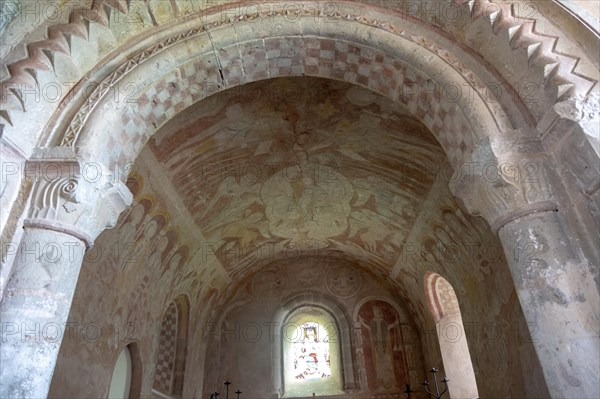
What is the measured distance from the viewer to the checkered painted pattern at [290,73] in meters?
4.48

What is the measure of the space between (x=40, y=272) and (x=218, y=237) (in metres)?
6.05

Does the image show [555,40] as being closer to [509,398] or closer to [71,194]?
[71,194]

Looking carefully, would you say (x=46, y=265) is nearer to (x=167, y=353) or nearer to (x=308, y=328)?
(x=167, y=353)

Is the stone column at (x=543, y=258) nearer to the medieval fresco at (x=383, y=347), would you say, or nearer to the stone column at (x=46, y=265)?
the stone column at (x=46, y=265)

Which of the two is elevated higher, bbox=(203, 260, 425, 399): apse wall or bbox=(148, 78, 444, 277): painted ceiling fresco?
bbox=(148, 78, 444, 277): painted ceiling fresco

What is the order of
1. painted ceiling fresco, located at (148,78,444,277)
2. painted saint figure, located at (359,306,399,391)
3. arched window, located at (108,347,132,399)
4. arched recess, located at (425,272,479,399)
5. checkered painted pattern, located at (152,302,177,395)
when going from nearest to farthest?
painted ceiling fresco, located at (148,78,444,277)
arched window, located at (108,347,132,399)
checkered painted pattern, located at (152,302,177,395)
arched recess, located at (425,272,479,399)
painted saint figure, located at (359,306,399,391)

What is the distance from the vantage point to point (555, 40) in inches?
141

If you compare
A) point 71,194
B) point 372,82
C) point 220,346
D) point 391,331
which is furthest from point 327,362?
point 71,194

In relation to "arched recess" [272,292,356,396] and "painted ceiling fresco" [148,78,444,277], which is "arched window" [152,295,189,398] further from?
"arched recess" [272,292,356,396]

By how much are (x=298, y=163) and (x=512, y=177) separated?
476 cm

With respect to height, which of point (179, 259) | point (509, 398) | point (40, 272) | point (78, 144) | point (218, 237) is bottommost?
point (509, 398)

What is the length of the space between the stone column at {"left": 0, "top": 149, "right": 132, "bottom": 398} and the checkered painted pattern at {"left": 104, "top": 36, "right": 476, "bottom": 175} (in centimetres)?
68

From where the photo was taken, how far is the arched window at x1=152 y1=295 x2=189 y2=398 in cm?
923

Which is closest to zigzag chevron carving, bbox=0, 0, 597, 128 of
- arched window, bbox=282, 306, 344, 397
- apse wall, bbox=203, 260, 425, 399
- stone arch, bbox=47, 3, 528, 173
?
stone arch, bbox=47, 3, 528, 173
